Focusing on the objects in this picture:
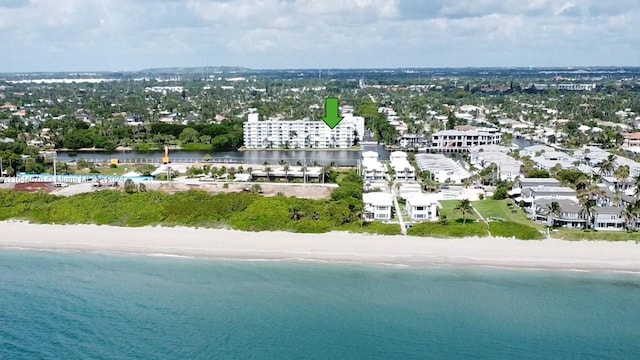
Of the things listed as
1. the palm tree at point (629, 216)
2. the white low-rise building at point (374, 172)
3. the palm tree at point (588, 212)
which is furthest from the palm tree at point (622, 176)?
the white low-rise building at point (374, 172)

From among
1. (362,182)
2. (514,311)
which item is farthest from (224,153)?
(514,311)

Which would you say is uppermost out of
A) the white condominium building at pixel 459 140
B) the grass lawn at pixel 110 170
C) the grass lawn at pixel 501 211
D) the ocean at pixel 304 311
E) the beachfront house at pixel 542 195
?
the white condominium building at pixel 459 140

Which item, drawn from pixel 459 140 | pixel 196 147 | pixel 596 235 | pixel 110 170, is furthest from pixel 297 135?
pixel 596 235

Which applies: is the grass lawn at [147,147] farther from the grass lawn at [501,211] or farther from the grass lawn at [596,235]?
the grass lawn at [596,235]

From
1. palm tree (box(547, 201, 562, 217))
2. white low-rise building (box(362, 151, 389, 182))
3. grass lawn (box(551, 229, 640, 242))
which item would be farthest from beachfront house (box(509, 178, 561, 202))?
white low-rise building (box(362, 151, 389, 182))

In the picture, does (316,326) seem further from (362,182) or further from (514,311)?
(362,182)

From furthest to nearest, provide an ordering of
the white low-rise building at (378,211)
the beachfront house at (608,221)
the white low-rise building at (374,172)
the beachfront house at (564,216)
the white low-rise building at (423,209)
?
the white low-rise building at (374,172)
the white low-rise building at (378,211)
the white low-rise building at (423,209)
the beachfront house at (564,216)
the beachfront house at (608,221)
